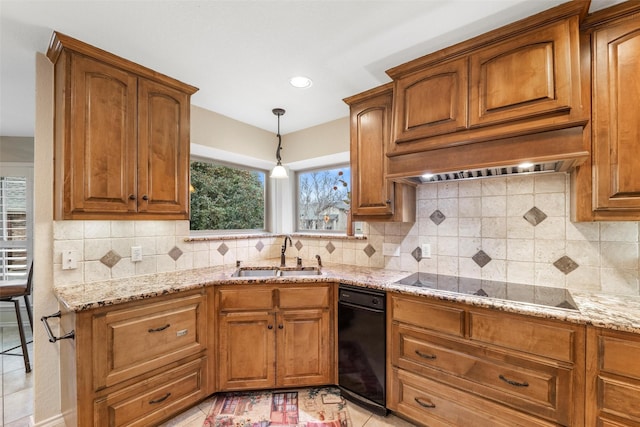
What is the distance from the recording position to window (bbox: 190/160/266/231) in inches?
113

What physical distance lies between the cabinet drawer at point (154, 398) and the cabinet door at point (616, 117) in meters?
2.63

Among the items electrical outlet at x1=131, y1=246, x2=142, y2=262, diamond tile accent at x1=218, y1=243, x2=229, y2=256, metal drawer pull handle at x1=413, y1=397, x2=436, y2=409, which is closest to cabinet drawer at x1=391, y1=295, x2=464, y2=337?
metal drawer pull handle at x1=413, y1=397, x2=436, y2=409

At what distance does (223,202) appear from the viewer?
3.11 metres

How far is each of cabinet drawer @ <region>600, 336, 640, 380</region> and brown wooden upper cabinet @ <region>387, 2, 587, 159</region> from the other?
100 cm

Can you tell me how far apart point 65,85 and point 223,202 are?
1.68 metres

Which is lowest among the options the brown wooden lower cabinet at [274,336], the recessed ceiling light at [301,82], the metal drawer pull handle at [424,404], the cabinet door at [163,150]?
the metal drawer pull handle at [424,404]

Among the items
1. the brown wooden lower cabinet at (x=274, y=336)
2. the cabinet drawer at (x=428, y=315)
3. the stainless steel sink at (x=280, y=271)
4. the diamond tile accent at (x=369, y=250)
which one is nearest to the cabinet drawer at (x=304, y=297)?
the brown wooden lower cabinet at (x=274, y=336)

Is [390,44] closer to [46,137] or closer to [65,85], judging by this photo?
[65,85]

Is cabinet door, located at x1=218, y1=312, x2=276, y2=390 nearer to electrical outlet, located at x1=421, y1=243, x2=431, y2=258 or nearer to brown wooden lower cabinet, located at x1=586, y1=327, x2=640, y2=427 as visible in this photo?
electrical outlet, located at x1=421, y1=243, x2=431, y2=258

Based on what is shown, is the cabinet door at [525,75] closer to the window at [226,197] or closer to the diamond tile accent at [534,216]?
the diamond tile accent at [534,216]

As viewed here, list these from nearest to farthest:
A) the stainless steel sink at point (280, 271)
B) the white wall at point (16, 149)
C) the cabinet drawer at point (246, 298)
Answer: the cabinet drawer at point (246, 298), the stainless steel sink at point (280, 271), the white wall at point (16, 149)

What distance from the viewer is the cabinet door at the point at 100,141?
1.61 meters

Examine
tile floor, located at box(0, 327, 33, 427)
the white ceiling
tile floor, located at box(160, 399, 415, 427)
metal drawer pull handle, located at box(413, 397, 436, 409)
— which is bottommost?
tile floor, located at box(0, 327, 33, 427)

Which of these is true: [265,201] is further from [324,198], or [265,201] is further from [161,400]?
[161,400]
